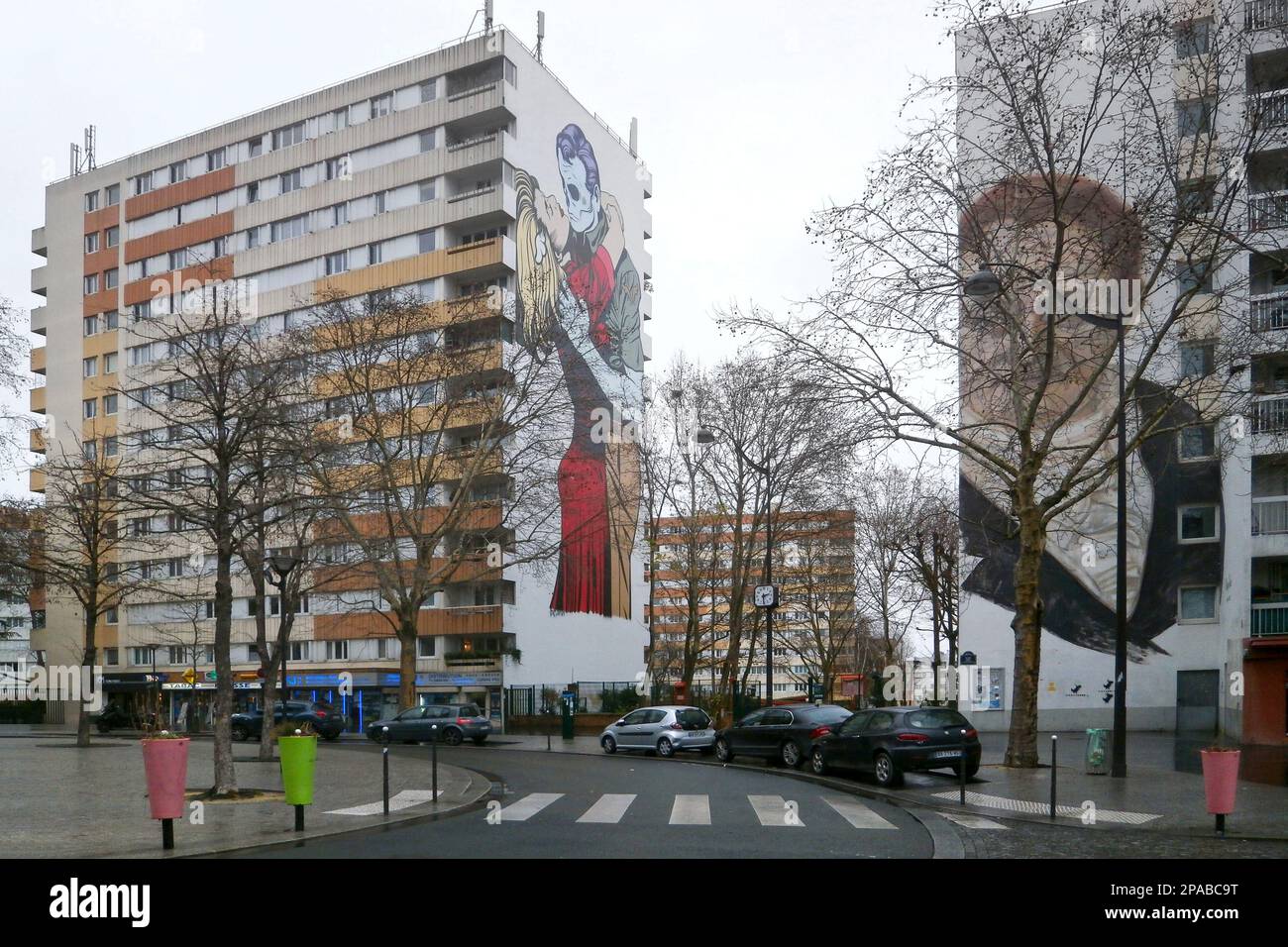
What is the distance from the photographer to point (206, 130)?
7281 cm

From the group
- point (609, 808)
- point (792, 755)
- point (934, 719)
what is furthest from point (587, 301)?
point (609, 808)

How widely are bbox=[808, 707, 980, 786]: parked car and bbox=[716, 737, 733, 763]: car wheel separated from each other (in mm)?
6164

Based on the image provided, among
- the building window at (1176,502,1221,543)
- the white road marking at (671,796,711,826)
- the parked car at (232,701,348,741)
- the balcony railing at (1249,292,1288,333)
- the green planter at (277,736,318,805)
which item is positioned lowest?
the parked car at (232,701,348,741)

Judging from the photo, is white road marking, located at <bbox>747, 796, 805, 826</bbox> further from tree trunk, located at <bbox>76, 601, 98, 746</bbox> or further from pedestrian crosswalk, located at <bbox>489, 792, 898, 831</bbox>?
tree trunk, located at <bbox>76, 601, 98, 746</bbox>

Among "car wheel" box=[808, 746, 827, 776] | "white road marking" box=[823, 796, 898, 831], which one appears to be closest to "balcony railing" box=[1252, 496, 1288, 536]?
"car wheel" box=[808, 746, 827, 776]

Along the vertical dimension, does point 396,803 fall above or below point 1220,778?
below

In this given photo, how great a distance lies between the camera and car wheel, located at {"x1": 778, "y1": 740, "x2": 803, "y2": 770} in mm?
26531

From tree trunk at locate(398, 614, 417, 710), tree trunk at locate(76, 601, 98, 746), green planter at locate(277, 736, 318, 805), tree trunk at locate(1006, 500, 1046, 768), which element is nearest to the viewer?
green planter at locate(277, 736, 318, 805)

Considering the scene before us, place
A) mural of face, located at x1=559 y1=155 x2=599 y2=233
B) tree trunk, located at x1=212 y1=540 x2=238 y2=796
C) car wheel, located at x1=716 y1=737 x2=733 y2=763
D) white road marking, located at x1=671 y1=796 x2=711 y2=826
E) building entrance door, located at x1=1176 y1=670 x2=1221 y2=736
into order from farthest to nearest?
1. mural of face, located at x1=559 y1=155 x2=599 y2=233
2. building entrance door, located at x1=1176 y1=670 x2=1221 y2=736
3. car wheel, located at x1=716 y1=737 x2=733 y2=763
4. tree trunk, located at x1=212 y1=540 x2=238 y2=796
5. white road marking, located at x1=671 y1=796 x2=711 y2=826

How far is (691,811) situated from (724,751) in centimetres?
1258

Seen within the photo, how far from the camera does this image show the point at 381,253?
65.1 meters

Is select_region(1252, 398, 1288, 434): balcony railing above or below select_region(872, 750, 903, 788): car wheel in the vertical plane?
above

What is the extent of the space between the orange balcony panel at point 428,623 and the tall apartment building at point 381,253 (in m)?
0.11

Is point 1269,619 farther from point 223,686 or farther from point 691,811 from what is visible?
point 223,686
